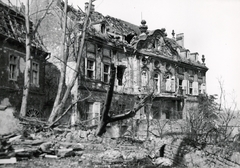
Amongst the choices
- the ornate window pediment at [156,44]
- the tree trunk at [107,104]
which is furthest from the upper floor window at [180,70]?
the tree trunk at [107,104]

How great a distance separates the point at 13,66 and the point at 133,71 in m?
11.6

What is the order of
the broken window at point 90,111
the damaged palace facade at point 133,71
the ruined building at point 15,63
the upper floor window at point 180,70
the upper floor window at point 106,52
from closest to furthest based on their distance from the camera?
the ruined building at point 15,63 → the broken window at point 90,111 → the damaged palace facade at point 133,71 → the upper floor window at point 106,52 → the upper floor window at point 180,70

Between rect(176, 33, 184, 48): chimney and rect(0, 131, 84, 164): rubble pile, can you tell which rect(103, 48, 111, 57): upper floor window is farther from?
rect(176, 33, 184, 48): chimney

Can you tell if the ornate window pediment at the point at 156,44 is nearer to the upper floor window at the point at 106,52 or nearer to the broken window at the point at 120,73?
the broken window at the point at 120,73

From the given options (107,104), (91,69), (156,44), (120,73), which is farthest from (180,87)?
(107,104)

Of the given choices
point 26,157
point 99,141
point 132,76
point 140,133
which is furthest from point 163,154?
point 132,76

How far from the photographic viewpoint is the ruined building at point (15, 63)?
16237 millimetres

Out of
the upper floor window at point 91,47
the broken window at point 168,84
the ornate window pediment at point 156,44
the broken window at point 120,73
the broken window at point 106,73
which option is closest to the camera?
the upper floor window at point 91,47

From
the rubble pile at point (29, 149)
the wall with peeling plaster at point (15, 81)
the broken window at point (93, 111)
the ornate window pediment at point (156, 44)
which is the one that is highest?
the ornate window pediment at point (156, 44)

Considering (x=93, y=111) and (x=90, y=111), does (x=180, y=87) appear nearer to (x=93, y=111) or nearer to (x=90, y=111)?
(x=93, y=111)

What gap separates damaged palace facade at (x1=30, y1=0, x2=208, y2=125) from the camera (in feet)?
72.2

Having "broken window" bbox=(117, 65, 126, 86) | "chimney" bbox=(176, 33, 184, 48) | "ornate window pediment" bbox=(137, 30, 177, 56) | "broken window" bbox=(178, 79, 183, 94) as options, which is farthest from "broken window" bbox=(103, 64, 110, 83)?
"chimney" bbox=(176, 33, 184, 48)

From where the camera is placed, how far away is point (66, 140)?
12.5m

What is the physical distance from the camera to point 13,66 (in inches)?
685
